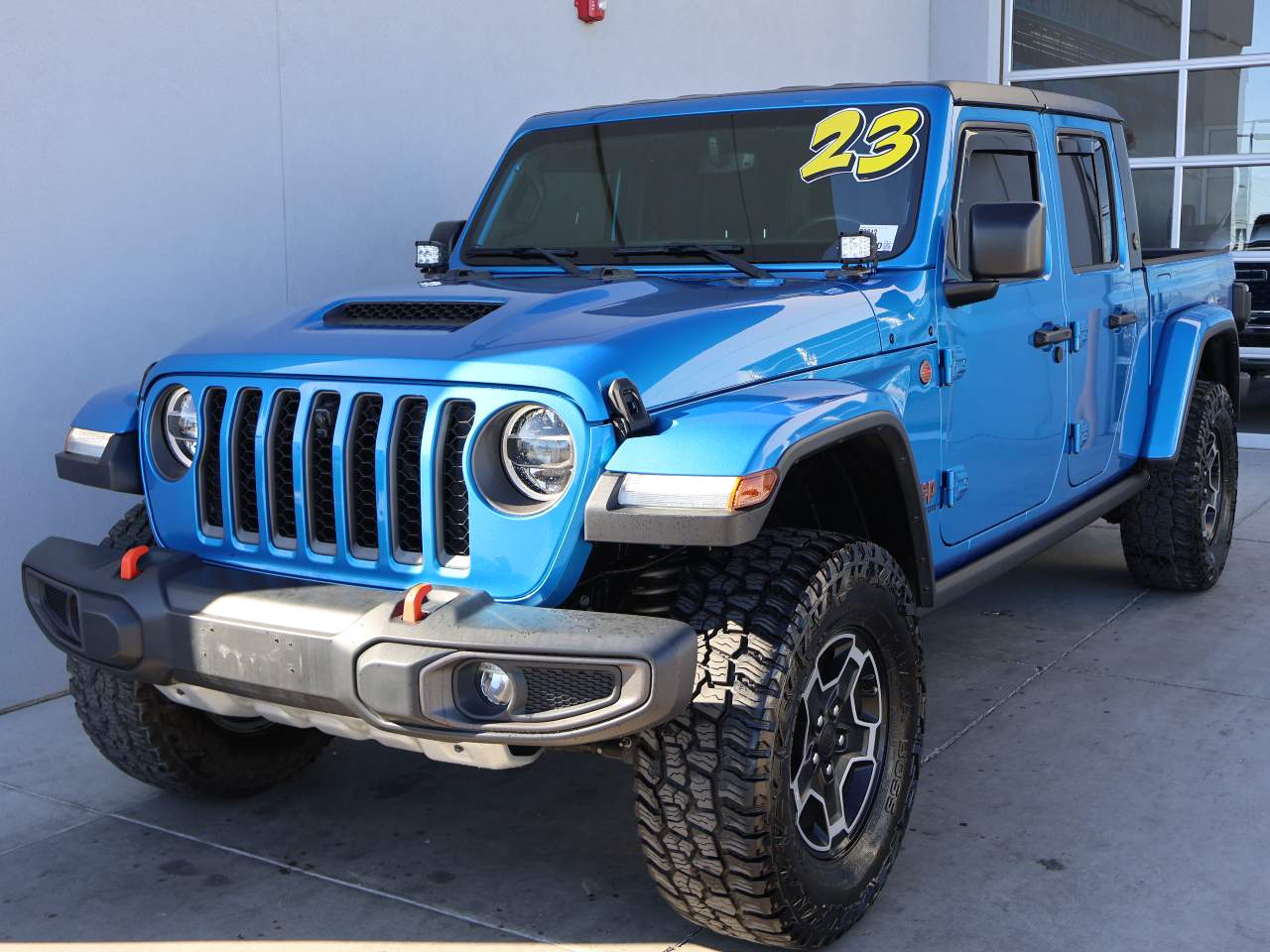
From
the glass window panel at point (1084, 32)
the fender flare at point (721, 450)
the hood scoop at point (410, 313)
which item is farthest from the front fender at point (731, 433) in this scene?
the glass window panel at point (1084, 32)

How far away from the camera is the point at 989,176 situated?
403cm

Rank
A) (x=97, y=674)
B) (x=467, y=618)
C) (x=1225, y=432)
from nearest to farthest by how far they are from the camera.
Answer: (x=467, y=618) < (x=97, y=674) < (x=1225, y=432)

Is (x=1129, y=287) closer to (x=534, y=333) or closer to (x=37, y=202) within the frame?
(x=534, y=333)

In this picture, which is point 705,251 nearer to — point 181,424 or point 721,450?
point 721,450

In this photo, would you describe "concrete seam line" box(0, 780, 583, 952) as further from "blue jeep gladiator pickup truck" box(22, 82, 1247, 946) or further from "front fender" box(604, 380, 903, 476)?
"front fender" box(604, 380, 903, 476)

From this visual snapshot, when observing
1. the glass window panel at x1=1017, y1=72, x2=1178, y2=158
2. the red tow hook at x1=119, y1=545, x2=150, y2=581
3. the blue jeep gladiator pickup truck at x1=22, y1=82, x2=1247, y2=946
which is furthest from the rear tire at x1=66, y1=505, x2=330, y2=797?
the glass window panel at x1=1017, y1=72, x2=1178, y2=158

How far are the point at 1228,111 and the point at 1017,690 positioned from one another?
24.2 ft

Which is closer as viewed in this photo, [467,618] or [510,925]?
[467,618]

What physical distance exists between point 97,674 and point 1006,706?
266cm

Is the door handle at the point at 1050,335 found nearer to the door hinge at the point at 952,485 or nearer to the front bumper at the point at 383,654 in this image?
the door hinge at the point at 952,485

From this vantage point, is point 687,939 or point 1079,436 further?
point 1079,436

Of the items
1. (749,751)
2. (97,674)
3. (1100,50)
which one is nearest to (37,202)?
(97,674)

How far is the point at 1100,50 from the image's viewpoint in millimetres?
10859

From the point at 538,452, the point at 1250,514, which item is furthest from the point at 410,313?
the point at 1250,514
